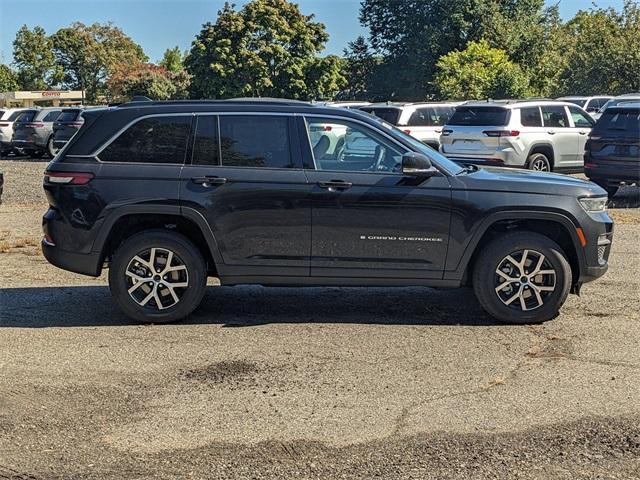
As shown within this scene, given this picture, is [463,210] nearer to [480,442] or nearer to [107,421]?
[480,442]

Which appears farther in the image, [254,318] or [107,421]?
[254,318]

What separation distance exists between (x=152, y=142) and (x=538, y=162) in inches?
473

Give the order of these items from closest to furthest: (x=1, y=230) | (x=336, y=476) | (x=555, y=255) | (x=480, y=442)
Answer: (x=336, y=476) → (x=480, y=442) → (x=555, y=255) → (x=1, y=230)

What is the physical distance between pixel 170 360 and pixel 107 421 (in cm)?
119

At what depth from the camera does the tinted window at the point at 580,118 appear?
18.7 metres

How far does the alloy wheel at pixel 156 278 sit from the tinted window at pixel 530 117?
11.9 meters

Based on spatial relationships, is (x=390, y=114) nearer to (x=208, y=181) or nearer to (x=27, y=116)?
(x=27, y=116)

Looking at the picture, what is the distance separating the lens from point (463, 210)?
7.01 metres

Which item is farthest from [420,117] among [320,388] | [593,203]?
[320,388]

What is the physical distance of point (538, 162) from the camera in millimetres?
17656

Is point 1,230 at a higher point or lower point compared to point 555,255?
lower

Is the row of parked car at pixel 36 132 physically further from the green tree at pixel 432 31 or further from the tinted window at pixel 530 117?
the green tree at pixel 432 31

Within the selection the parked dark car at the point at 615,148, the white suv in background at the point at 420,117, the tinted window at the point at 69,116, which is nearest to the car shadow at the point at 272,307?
the parked dark car at the point at 615,148

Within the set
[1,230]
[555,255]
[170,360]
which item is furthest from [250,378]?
[1,230]
